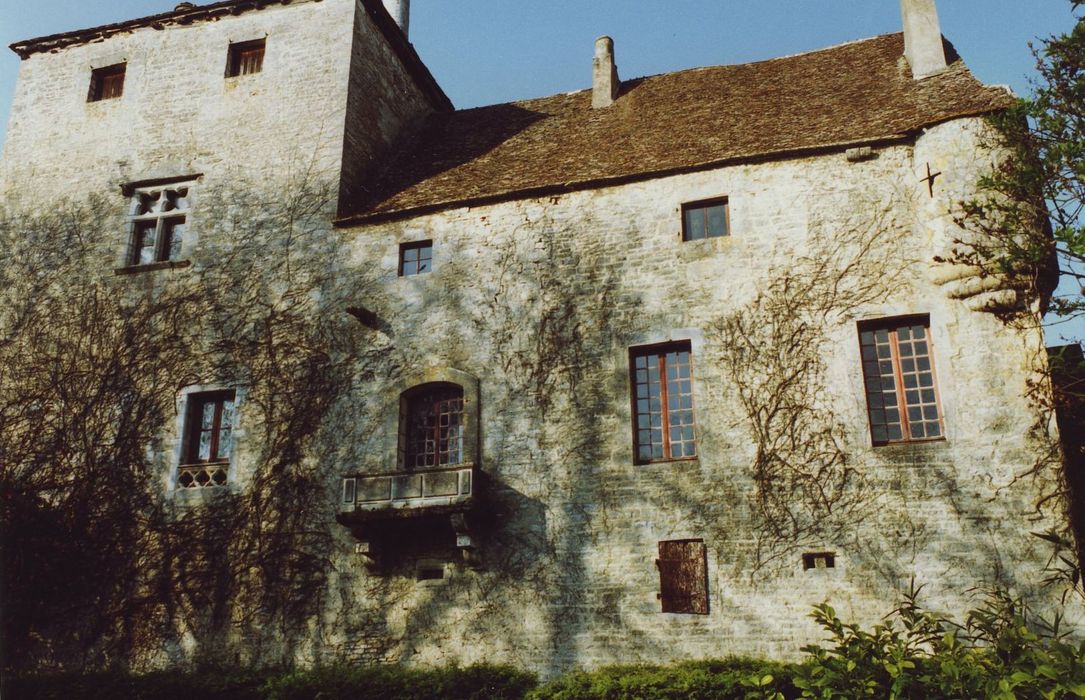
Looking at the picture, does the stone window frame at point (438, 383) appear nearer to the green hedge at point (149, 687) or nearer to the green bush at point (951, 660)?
the green hedge at point (149, 687)

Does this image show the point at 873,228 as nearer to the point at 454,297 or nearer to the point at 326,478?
the point at 454,297

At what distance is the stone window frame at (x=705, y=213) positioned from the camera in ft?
50.1

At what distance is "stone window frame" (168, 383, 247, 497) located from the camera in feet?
53.3

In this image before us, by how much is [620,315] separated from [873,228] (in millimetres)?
3997

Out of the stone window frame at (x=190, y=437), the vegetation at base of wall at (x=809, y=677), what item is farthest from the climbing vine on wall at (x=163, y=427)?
the vegetation at base of wall at (x=809, y=677)

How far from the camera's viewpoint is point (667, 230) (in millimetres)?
15469

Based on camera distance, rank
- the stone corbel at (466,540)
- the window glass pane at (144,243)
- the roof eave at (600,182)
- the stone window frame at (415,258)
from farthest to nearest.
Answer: the window glass pane at (144,243), the stone window frame at (415,258), the roof eave at (600,182), the stone corbel at (466,540)

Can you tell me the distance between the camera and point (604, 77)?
20000 millimetres

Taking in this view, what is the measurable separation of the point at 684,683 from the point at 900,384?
5.23 m

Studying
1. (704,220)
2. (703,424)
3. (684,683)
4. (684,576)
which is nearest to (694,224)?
(704,220)

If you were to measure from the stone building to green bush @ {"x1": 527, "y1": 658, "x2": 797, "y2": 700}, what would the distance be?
17.9 inches

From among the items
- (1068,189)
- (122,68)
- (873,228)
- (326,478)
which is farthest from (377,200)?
(1068,189)

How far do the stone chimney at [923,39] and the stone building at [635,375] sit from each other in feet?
0.23

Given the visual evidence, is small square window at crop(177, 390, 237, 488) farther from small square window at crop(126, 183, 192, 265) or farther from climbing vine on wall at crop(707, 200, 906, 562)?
climbing vine on wall at crop(707, 200, 906, 562)
